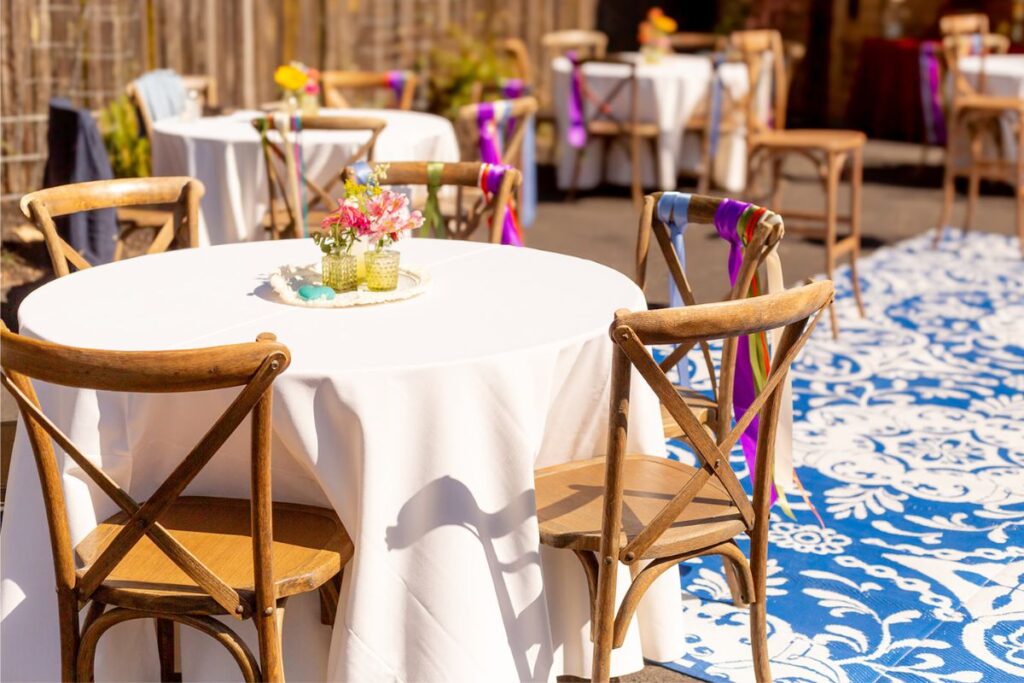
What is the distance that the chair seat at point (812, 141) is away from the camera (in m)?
5.66

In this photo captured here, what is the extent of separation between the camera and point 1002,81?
7773 millimetres

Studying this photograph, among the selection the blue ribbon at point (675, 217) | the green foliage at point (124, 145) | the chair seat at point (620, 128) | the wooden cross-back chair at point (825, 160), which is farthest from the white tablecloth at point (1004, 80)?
the blue ribbon at point (675, 217)

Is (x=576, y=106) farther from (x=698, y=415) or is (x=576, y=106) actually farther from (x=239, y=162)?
(x=698, y=415)

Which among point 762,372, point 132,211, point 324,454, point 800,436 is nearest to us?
point 324,454

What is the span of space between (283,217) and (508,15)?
575 centimetres

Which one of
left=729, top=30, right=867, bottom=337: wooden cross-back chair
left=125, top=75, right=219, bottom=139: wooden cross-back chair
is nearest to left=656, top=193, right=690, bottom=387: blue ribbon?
left=729, top=30, right=867, bottom=337: wooden cross-back chair

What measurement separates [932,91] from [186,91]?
4.65 meters

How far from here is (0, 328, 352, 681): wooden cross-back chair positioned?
1.97m

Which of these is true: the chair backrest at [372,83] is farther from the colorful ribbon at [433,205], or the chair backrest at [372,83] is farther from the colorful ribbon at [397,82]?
the colorful ribbon at [433,205]

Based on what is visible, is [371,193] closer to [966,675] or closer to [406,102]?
[966,675]

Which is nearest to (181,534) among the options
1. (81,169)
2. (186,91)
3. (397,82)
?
(81,169)

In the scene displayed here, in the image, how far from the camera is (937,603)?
3.17 metres

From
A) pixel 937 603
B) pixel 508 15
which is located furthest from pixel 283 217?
pixel 508 15

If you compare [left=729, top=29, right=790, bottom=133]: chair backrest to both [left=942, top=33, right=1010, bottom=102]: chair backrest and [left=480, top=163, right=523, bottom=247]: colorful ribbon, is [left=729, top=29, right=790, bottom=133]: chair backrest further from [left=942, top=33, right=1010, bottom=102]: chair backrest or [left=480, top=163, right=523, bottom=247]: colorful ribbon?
[left=480, top=163, right=523, bottom=247]: colorful ribbon
